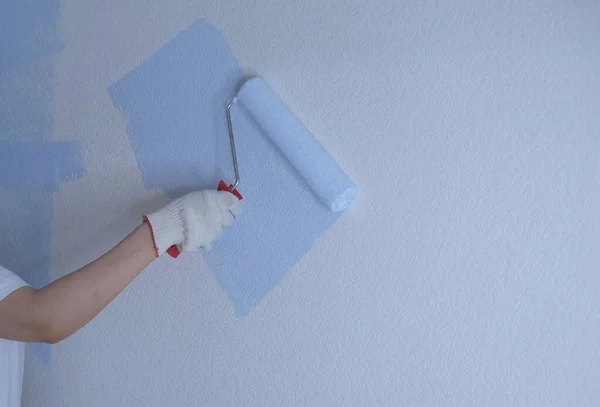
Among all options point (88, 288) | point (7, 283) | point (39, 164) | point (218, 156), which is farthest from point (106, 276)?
point (39, 164)

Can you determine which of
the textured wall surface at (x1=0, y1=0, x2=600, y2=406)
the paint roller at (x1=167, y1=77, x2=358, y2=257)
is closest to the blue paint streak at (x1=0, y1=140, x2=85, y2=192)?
the textured wall surface at (x1=0, y1=0, x2=600, y2=406)

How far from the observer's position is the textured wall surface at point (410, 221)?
2.46ft

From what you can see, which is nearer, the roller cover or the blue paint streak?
the roller cover

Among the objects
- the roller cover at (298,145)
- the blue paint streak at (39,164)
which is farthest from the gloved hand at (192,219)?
the blue paint streak at (39,164)

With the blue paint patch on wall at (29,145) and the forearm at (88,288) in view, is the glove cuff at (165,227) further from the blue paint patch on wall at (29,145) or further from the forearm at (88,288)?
the blue paint patch on wall at (29,145)

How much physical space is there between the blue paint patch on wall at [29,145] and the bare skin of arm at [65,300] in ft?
1.15

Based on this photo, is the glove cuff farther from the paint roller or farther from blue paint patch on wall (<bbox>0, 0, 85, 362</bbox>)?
blue paint patch on wall (<bbox>0, 0, 85, 362</bbox>)

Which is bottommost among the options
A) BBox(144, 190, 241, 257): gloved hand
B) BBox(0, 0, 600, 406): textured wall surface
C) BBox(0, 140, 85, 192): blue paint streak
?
BBox(0, 0, 600, 406): textured wall surface

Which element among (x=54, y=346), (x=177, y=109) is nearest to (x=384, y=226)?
(x=177, y=109)

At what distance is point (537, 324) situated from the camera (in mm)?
766

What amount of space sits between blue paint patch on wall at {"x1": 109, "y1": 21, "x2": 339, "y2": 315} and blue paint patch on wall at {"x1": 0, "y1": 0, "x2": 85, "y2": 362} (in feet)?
0.68

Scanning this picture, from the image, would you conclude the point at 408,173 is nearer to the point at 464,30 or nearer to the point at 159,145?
the point at 464,30

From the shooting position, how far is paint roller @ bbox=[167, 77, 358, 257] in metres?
0.87

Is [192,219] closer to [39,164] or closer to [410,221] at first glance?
[410,221]
